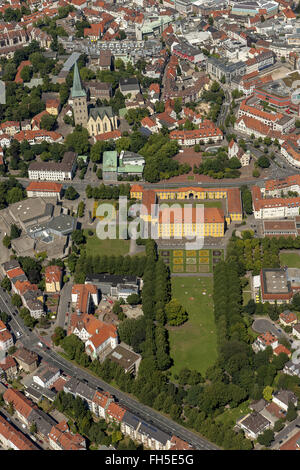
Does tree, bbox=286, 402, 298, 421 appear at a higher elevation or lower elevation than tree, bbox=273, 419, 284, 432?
higher

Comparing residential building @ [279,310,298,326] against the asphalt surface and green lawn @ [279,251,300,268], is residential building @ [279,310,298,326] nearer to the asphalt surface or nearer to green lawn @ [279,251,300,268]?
green lawn @ [279,251,300,268]

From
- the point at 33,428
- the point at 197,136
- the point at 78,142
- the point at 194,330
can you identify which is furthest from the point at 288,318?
the point at 78,142

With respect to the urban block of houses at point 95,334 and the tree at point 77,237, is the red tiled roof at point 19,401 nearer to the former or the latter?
the urban block of houses at point 95,334

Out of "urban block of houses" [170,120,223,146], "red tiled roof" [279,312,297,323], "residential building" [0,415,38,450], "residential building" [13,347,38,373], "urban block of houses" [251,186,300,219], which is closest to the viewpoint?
"residential building" [0,415,38,450]

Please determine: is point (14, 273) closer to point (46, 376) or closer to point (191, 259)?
point (46, 376)

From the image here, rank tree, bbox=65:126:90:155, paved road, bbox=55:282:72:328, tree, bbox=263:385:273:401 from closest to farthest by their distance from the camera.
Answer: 1. tree, bbox=263:385:273:401
2. paved road, bbox=55:282:72:328
3. tree, bbox=65:126:90:155

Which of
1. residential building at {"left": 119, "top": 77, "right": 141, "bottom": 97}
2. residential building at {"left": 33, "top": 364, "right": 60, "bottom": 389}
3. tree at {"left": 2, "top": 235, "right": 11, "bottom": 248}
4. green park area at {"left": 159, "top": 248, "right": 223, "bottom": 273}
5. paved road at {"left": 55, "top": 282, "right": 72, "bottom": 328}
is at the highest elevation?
residential building at {"left": 119, "top": 77, "right": 141, "bottom": 97}

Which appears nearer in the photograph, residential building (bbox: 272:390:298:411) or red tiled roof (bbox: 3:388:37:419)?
red tiled roof (bbox: 3:388:37:419)

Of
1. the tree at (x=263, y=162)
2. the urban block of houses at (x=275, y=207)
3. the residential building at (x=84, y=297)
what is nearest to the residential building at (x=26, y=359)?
the residential building at (x=84, y=297)

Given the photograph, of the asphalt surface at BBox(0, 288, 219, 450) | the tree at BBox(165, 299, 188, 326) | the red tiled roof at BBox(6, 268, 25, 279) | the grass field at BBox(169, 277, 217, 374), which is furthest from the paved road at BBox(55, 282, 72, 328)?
the grass field at BBox(169, 277, 217, 374)

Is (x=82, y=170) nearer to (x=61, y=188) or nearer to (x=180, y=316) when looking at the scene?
(x=61, y=188)
